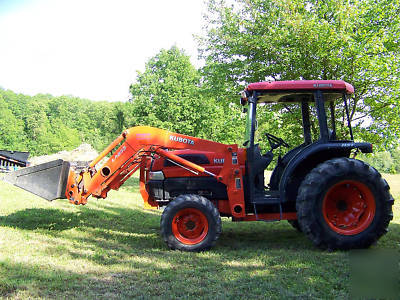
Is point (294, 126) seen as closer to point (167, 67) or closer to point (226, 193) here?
point (226, 193)

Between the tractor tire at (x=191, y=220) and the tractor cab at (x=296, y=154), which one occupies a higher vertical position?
the tractor cab at (x=296, y=154)

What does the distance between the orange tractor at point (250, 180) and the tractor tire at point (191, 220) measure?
15 mm

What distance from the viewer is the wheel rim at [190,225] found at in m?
5.45

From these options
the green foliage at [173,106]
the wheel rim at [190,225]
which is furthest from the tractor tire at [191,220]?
the green foliage at [173,106]

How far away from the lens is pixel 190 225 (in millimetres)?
5547

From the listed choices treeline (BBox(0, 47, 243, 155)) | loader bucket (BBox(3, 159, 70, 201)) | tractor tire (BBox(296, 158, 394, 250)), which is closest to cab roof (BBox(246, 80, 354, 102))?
tractor tire (BBox(296, 158, 394, 250))

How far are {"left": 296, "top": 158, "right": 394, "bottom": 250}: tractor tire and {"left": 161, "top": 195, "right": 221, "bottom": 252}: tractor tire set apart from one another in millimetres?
1315

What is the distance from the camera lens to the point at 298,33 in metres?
11.5

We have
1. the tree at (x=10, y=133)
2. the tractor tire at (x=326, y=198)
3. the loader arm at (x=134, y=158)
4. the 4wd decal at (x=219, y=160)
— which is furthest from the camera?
the tree at (x=10, y=133)

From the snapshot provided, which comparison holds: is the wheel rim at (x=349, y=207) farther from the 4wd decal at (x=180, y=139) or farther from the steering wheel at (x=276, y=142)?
the 4wd decal at (x=180, y=139)

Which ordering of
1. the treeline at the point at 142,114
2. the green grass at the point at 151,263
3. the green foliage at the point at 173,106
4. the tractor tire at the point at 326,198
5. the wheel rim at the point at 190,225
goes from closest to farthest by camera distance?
the green grass at the point at 151,263, the tractor tire at the point at 326,198, the wheel rim at the point at 190,225, the treeline at the point at 142,114, the green foliage at the point at 173,106

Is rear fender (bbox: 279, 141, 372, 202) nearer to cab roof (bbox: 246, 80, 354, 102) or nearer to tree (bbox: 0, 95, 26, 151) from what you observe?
cab roof (bbox: 246, 80, 354, 102)

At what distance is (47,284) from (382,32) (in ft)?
39.5

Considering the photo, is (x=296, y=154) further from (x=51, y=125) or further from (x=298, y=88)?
(x=51, y=125)
